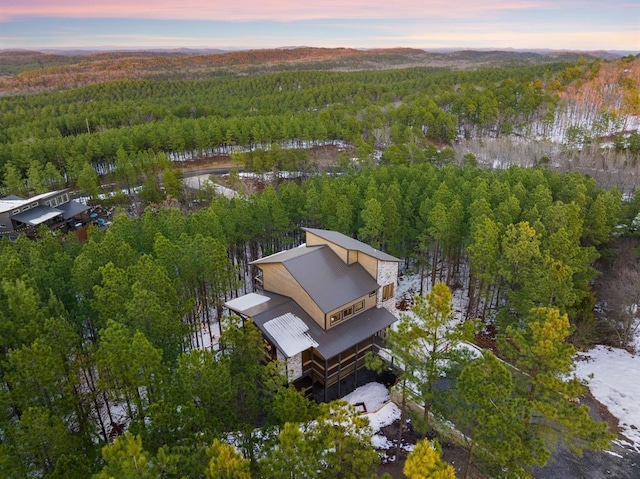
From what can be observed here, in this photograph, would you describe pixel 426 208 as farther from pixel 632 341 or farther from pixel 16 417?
pixel 16 417

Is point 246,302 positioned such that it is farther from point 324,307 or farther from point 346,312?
point 346,312

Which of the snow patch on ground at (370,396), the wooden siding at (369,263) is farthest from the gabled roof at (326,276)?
the snow patch on ground at (370,396)

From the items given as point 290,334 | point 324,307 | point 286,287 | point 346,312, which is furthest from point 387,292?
point 290,334

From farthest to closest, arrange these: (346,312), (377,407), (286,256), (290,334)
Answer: (286,256), (346,312), (377,407), (290,334)

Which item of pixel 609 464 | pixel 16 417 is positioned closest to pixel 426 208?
pixel 609 464

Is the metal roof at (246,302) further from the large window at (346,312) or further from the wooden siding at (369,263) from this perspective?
the wooden siding at (369,263)

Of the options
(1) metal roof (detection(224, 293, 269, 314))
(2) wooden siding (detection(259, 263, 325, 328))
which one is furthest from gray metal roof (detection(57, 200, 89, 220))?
(1) metal roof (detection(224, 293, 269, 314))
